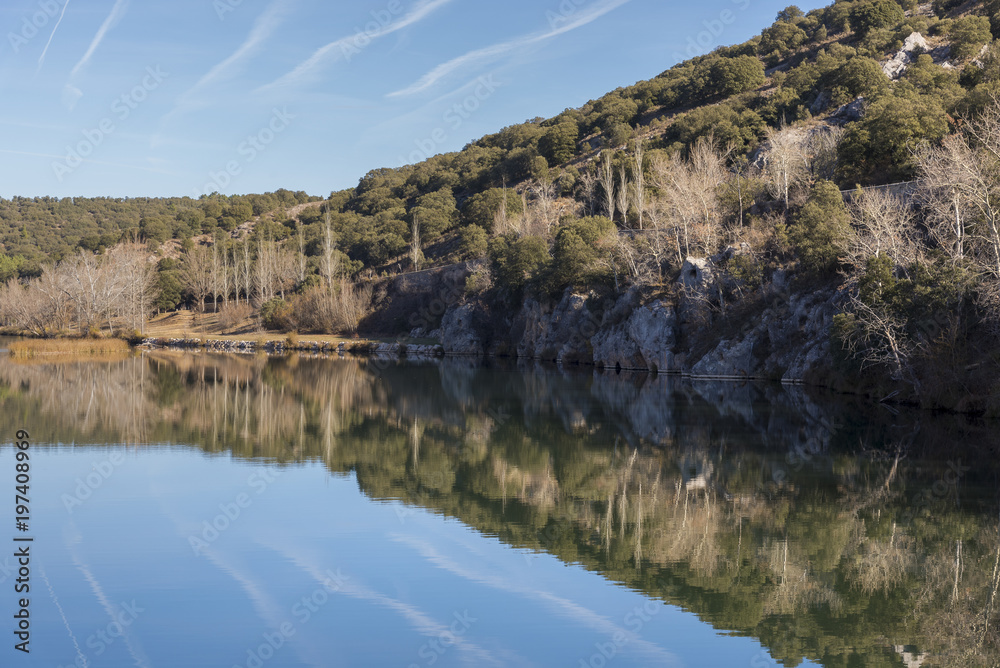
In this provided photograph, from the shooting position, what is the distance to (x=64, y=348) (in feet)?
222

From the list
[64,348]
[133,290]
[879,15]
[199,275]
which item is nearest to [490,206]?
[133,290]

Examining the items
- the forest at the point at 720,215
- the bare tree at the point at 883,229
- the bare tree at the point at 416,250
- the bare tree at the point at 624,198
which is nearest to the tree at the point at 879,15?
the forest at the point at 720,215

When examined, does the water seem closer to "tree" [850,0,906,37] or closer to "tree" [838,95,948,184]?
"tree" [838,95,948,184]

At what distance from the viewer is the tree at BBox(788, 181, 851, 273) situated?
1657 inches

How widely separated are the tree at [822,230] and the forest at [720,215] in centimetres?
11

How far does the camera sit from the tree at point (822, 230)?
1657 inches

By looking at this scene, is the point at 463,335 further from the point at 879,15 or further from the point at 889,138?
the point at 879,15

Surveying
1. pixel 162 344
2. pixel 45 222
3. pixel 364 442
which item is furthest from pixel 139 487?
pixel 45 222

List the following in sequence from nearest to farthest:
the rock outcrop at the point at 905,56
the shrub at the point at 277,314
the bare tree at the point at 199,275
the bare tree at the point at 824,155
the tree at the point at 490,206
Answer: the bare tree at the point at 824,155 → the rock outcrop at the point at 905,56 → the shrub at the point at 277,314 → the tree at the point at 490,206 → the bare tree at the point at 199,275

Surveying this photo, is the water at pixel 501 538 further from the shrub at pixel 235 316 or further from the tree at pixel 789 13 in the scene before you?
the tree at pixel 789 13

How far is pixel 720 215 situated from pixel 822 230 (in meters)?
14.6

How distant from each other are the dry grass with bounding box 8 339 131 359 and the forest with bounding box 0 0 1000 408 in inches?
318

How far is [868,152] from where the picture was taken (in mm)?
51781

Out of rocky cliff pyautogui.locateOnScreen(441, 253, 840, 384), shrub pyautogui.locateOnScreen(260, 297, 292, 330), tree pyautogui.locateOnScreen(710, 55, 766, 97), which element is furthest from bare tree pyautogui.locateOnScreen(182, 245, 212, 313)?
tree pyautogui.locateOnScreen(710, 55, 766, 97)
